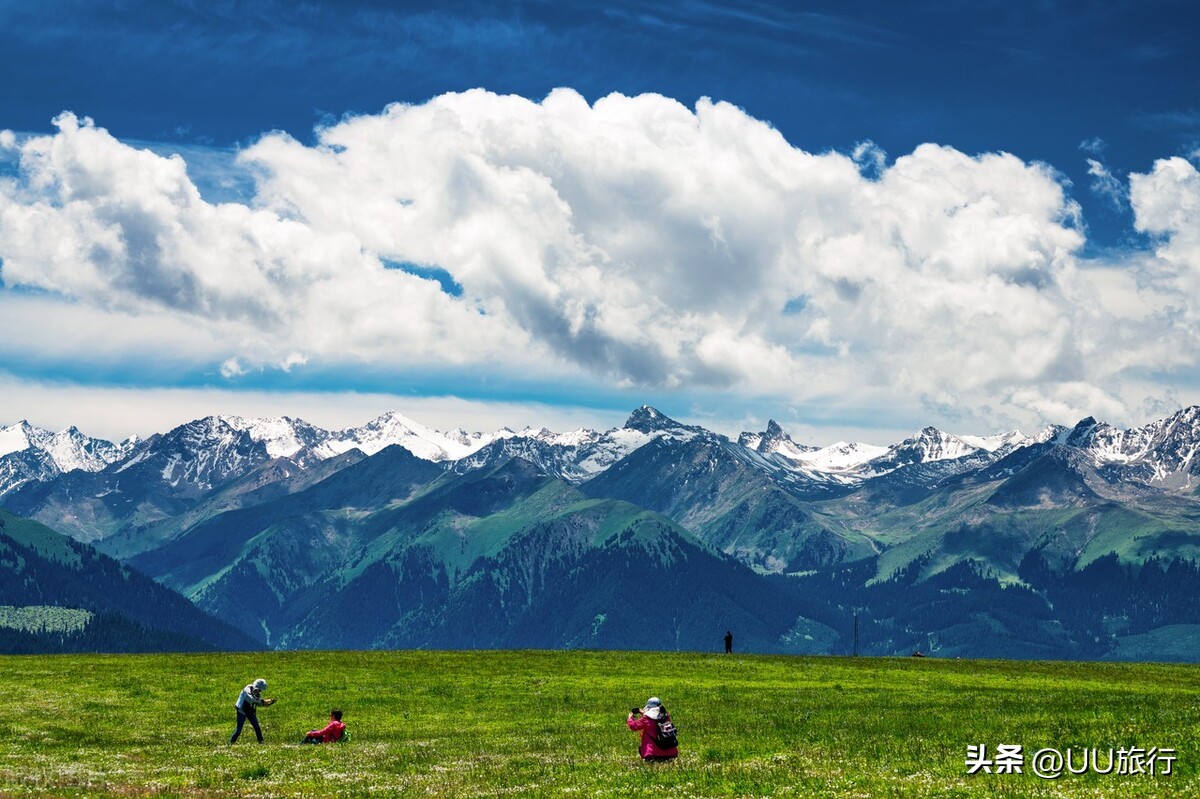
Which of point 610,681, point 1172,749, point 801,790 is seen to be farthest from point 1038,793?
point 610,681

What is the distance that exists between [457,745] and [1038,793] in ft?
92.2

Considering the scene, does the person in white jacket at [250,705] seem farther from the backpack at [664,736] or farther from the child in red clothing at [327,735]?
the backpack at [664,736]

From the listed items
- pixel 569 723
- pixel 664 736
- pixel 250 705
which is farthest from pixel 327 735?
pixel 664 736

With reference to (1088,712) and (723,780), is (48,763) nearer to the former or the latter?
(723,780)

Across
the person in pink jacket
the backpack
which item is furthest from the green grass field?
the backpack

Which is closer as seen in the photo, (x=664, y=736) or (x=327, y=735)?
(x=664, y=736)

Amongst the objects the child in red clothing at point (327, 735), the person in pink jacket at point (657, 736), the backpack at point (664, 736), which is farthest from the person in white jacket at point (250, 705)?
the backpack at point (664, 736)

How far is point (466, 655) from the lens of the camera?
105188 millimetres

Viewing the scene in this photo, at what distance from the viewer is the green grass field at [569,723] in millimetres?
37656

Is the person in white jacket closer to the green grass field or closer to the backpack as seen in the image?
the green grass field

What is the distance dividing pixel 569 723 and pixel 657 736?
19.1m

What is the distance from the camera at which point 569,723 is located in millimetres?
62125

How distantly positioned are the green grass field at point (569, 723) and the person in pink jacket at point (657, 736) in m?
0.92

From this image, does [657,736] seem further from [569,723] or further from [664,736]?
[569,723]
